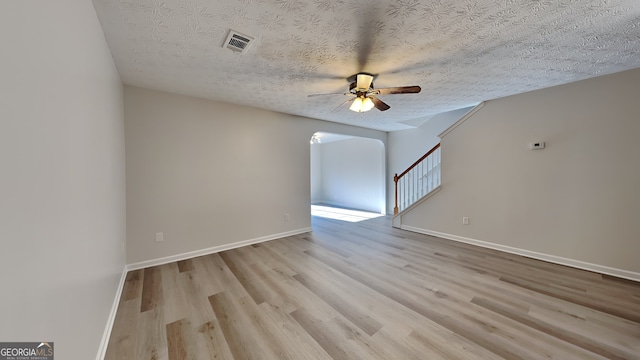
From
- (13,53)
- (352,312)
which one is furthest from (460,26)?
(352,312)

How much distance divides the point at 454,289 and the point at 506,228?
6.03ft

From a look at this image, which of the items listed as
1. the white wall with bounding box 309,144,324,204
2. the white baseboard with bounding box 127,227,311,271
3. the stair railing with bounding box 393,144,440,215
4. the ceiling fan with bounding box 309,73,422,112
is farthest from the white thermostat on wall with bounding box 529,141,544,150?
the white wall with bounding box 309,144,324,204

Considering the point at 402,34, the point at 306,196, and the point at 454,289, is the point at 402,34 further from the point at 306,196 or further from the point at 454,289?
the point at 306,196

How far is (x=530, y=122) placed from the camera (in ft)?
10.3

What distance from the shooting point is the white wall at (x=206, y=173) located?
9.47 ft

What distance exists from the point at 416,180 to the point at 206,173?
14.5 feet

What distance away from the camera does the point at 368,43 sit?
192 cm

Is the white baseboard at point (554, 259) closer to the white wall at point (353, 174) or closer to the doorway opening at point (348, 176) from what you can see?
the doorway opening at point (348, 176)

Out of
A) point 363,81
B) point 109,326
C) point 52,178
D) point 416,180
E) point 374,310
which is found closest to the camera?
point 52,178

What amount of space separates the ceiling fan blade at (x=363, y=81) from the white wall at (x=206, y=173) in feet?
6.85

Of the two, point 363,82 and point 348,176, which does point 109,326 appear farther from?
point 348,176

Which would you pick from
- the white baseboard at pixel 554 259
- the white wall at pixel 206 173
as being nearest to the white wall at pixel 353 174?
the white baseboard at pixel 554 259

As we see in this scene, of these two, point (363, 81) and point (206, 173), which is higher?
point (363, 81)

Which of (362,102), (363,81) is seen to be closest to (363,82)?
(363,81)
